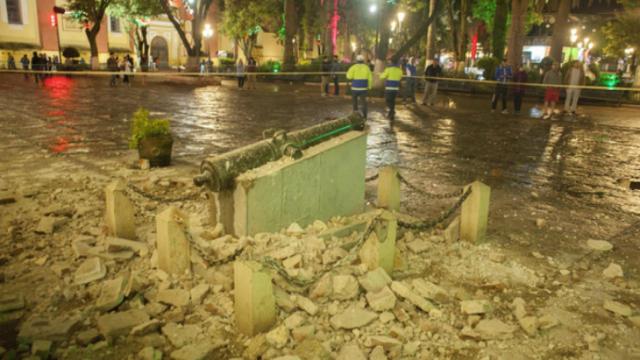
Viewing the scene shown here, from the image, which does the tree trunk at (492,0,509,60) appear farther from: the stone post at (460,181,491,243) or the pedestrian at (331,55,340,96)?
the stone post at (460,181,491,243)

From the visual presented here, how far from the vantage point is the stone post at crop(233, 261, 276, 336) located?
3.31 metres

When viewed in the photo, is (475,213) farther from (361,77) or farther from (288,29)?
(288,29)

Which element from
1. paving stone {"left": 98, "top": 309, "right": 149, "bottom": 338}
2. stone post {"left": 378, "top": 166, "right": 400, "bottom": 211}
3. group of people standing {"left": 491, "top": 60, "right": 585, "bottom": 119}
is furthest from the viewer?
group of people standing {"left": 491, "top": 60, "right": 585, "bottom": 119}

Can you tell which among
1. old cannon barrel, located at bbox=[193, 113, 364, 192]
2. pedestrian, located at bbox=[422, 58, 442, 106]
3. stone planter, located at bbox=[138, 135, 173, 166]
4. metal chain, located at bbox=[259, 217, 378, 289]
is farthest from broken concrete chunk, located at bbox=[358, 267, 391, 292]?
pedestrian, located at bbox=[422, 58, 442, 106]

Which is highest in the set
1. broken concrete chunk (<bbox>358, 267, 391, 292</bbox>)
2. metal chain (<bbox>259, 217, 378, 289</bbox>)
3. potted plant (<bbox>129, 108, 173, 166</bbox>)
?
potted plant (<bbox>129, 108, 173, 166</bbox>)

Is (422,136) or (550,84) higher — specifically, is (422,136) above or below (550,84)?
below

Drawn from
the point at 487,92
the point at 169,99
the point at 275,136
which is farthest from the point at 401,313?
the point at 487,92

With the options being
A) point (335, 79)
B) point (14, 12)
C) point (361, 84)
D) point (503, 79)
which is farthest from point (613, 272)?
point (14, 12)

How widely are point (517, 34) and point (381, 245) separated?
20965 millimetres

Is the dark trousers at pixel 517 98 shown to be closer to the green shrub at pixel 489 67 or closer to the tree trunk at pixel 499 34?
the green shrub at pixel 489 67

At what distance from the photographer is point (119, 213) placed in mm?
4812

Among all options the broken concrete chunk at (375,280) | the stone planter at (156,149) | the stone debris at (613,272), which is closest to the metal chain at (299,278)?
the broken concrete chunk at (375,280)

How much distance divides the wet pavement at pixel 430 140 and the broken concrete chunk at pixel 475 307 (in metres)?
2.51

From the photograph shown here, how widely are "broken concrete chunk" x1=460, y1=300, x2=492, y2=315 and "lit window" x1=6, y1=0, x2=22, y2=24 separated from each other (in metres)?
48.7
